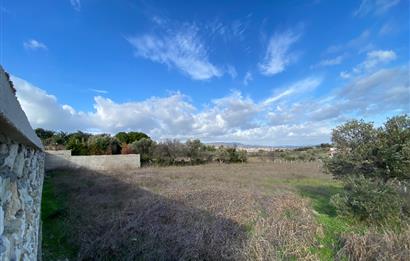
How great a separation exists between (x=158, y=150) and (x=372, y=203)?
19.6 metres

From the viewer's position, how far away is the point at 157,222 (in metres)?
5.77

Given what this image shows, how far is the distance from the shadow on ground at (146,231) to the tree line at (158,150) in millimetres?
15606

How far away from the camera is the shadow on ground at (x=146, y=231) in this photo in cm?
457

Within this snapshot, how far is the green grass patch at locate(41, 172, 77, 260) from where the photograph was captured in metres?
4.72

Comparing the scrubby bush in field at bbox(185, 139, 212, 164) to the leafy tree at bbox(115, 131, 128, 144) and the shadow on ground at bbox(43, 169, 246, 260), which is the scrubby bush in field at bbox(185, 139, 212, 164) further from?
the shadow on ground at bbox(43, 169, 246, 260)

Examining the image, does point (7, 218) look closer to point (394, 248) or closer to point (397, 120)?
point (394, 248)

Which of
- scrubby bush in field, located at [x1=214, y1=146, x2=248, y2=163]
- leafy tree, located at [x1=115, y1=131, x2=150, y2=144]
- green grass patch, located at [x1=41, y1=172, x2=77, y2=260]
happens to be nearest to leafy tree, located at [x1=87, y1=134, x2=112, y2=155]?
leafy tree, located at [x1=115, y1=131, x2=150, y2=144]

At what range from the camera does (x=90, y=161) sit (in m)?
18.5

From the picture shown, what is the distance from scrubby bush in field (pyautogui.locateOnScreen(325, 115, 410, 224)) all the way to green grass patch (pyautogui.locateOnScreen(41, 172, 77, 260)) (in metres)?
6.52

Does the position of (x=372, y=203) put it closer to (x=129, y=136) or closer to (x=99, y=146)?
(x=99, y=146)

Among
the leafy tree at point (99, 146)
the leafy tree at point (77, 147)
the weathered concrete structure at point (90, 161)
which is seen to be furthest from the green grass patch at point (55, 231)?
the leafy tree at point (99, 146)

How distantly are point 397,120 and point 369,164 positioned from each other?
145 centimetres

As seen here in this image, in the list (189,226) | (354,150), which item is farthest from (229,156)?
(189,226)

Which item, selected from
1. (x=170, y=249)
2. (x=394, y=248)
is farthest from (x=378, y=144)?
(x=170, y=249)
